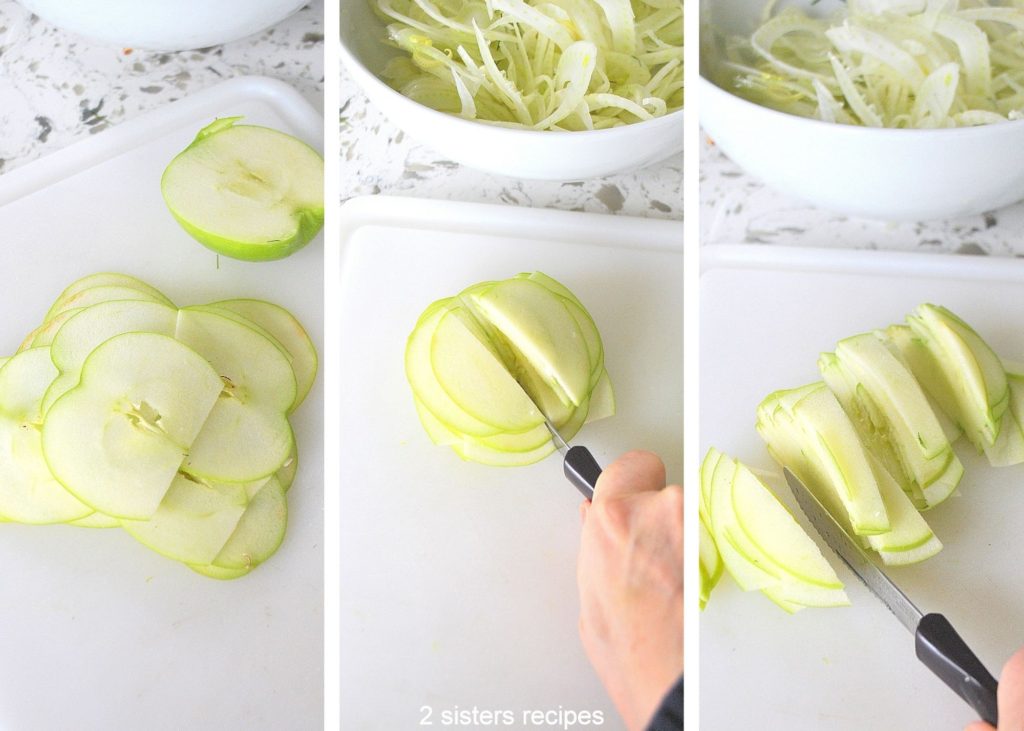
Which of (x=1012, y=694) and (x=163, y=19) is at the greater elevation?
(x=163, y=19)

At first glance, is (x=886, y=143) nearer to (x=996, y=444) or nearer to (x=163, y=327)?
(x=996, y=444)

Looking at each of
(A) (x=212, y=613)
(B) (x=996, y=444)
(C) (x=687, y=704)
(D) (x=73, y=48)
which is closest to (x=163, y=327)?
(A) (x=212, y=613)

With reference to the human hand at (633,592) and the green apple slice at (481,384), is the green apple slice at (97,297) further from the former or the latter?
the human hand at (633,592)

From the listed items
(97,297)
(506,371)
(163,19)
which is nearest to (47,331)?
(97,297)

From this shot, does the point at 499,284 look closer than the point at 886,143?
No

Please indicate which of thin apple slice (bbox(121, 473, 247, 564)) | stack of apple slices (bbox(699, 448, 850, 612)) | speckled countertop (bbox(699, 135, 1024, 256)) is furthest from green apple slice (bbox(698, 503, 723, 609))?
thin apple slice (bbox(121, 473, 247, 564))

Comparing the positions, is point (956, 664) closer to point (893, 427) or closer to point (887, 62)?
point (893, 427)
